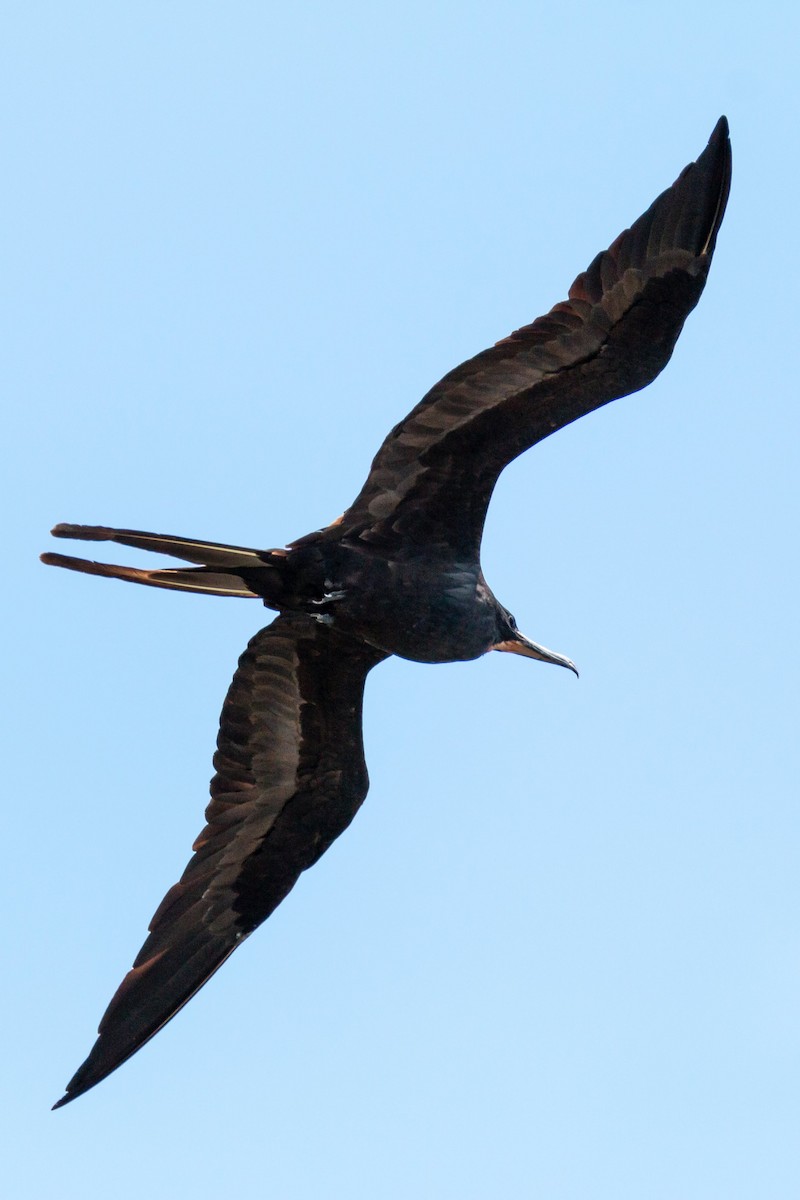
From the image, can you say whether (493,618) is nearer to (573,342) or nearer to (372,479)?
(372,479)

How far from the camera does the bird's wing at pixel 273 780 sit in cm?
1073

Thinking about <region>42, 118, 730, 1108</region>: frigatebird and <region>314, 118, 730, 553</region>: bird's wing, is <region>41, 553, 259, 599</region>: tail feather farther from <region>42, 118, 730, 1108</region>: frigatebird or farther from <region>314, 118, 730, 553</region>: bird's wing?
<region>314, 118, 730, 553</region>: bird's wing

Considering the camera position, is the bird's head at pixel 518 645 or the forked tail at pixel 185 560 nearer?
the forked tail at pixel 185 560

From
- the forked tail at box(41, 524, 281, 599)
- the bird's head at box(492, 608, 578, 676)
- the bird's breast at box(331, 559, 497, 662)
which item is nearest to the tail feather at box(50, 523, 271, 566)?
the forked tail at box(41, 524, 281, 599)

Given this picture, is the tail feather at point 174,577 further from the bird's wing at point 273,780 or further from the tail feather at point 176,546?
the bird's wing at point 273,780

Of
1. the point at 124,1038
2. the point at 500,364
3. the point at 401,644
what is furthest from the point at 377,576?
the point at 124,1038

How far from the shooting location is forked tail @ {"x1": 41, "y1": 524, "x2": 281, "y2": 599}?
31.0 feet

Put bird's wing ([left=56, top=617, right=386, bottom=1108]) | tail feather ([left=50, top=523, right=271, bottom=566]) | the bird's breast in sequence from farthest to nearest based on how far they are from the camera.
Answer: bird's wing ([left=56, top=617, right=386, bottom=1108])
the bird's breast
tail feather ([left=50, top=523, right=271, bottom=566])

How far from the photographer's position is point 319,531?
10273mm

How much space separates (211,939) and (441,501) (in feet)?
8.99

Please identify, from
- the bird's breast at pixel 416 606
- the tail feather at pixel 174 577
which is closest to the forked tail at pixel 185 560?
the tail feather at pixel 174 577

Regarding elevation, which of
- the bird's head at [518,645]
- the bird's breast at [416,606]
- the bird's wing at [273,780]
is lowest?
the bird's wing at [273,780]

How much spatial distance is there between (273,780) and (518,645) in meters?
1.62

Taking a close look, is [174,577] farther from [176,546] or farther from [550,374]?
[550,374]
